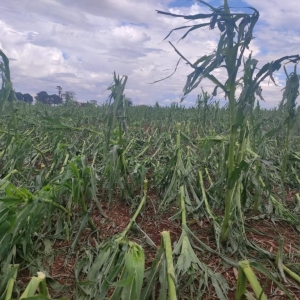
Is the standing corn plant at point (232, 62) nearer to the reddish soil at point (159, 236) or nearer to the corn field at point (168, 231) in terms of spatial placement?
the corn field at point (168, 231)

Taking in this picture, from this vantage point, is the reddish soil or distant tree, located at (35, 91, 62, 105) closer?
the reddish soil

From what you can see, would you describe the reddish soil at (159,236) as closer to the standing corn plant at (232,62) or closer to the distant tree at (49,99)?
the standing corn plant at (232,62)

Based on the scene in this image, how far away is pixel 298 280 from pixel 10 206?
4.98 feet

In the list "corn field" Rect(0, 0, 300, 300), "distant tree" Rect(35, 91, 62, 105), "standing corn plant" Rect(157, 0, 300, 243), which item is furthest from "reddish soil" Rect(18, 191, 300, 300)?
"distant tree" Rect(35, 91, 62, 105)

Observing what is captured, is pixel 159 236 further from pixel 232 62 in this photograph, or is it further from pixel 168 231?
pixel 232 62

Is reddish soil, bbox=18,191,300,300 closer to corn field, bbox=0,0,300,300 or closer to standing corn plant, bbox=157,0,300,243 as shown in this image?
corn field, bbox=0,0,300,300

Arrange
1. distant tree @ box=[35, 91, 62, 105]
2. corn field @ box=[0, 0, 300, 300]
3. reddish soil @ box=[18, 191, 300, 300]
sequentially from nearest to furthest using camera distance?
corn field @ box=[0, 0, 300, 300] < reddish soil @ box=[18, 191, 300, 300] < distant tree @ box=[35, 91, 62, 105]

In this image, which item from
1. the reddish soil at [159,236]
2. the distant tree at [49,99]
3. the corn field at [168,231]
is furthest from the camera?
the distant tree at [49,99]

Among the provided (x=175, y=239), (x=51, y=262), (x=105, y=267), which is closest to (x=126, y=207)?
(x=175, y=239)

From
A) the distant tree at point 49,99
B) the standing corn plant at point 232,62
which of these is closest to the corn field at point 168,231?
the standing corn plant at point 232,62

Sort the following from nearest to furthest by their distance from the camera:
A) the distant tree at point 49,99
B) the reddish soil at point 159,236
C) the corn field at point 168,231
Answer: the corn field at point 168,231
the reddish soil at point 159,236
the distant tree at point 49,99

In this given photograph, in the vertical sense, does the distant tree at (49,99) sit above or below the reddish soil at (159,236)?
above

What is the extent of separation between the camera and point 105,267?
5.31ft

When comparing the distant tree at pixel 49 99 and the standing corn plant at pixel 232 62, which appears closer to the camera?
the standing corn plant at pixel 232 62
